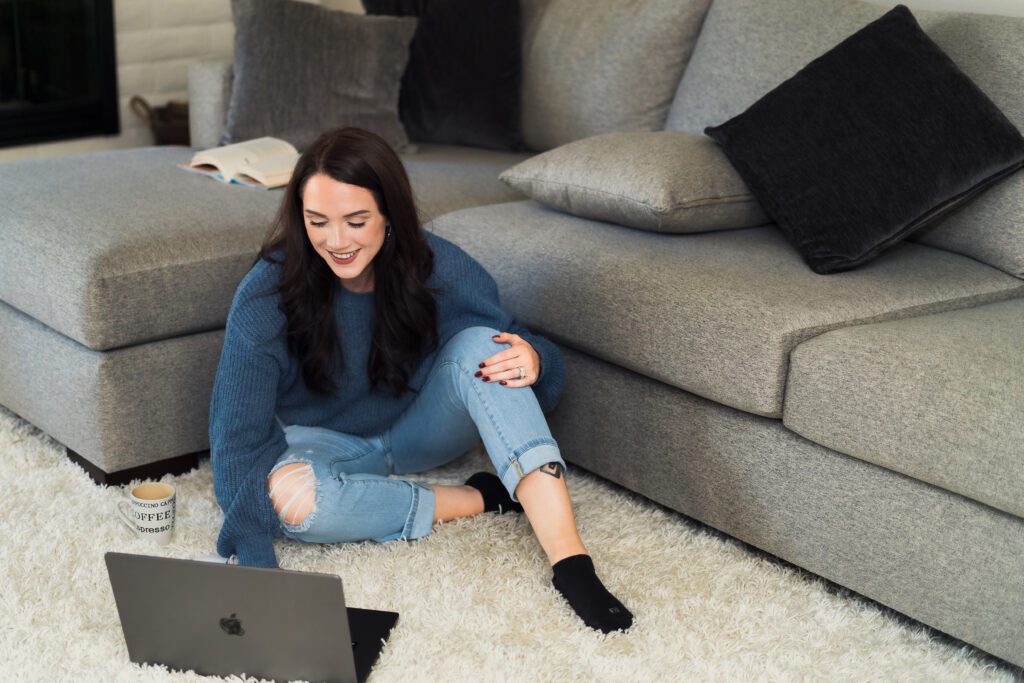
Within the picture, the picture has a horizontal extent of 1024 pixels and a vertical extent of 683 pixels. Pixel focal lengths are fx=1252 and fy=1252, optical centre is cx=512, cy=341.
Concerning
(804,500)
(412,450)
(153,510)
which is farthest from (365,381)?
(804,500)

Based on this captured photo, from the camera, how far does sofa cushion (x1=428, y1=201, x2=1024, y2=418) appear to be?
2.03 meters

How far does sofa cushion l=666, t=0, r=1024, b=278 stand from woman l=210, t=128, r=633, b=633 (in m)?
0.82

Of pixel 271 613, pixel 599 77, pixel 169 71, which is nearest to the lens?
pixel 271 613

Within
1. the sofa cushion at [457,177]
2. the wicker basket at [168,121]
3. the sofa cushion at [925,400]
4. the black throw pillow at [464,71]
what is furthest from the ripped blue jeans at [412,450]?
the wicker basket at [168,121]

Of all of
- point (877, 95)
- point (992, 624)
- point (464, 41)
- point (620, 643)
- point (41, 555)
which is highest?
point (877, 95)

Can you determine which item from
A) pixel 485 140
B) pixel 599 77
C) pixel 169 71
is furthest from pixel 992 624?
pixel 169 71

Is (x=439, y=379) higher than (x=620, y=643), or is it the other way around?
(x=439, y=379)

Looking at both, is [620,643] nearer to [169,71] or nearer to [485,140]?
[485,140]

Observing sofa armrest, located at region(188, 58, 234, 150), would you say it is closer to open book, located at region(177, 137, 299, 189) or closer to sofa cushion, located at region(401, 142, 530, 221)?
open book, located at region(177, 137, 299, 189)

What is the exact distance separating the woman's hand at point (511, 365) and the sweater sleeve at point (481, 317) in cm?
5

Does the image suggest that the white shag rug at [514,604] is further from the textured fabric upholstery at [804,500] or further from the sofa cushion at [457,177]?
the sofa cushion at [457,177]

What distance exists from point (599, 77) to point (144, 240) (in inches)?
48.7

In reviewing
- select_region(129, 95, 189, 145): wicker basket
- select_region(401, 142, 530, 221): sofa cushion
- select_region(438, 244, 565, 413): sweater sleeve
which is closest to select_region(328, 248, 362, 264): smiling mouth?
select_region(438, 244, 565, 413): sweater sleeve

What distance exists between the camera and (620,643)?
1853mm
